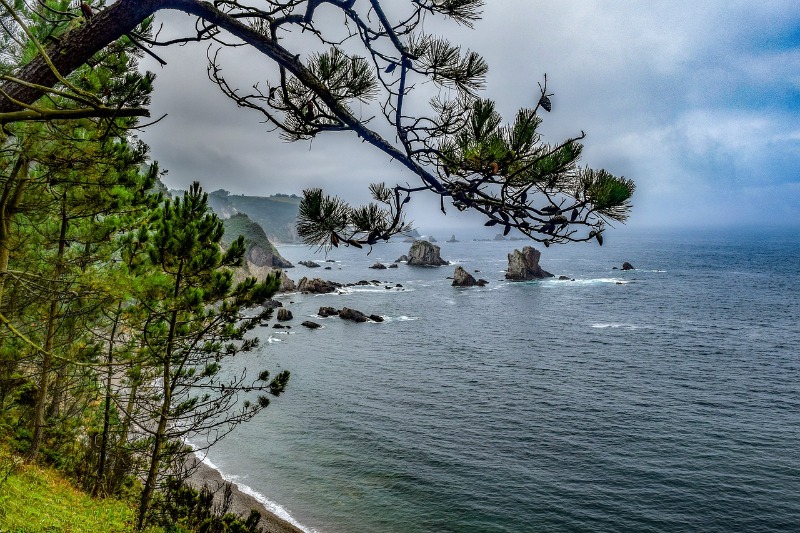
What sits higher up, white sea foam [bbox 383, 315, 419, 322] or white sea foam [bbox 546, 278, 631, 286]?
white sea foam [bbox 546, 278, 631, 286]

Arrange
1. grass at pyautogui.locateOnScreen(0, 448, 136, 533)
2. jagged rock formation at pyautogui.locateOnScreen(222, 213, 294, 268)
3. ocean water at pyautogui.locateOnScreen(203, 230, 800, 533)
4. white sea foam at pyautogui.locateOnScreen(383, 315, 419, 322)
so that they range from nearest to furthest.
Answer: grass at pyautogui.locateOnScreen(0, 448, 136, 533) → ocean water at pyautogui.locateOnScreen(203, 230, 800, 533) → white sea foam at pyautogui.locateOnScreen(383, 315, 419, 322) → jagged rock formation at pyautogui.locateOnScreen(222, 213, 294, 268)

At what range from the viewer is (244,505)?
2203 cm

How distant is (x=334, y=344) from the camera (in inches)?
1919

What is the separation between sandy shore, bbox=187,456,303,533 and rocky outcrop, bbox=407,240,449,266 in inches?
3973

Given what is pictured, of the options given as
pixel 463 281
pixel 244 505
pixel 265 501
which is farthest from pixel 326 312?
pixel 244 505

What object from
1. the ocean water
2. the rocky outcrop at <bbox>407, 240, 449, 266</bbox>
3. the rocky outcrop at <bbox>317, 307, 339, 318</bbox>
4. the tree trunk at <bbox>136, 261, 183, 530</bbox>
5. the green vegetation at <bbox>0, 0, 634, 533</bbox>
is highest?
the rocky outcrop at <bbox>407, 240, 449, 266</bbox>

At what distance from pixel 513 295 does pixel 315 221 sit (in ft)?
242

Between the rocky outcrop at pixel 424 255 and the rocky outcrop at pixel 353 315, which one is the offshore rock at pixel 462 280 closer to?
the rocky outcrop at pixel 353 315

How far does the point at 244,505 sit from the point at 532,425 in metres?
17.2

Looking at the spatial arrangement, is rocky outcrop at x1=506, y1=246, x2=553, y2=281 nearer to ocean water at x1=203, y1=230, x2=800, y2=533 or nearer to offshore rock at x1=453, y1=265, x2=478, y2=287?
offshore rock at x1=453, y1=265, x2=478, y2=287

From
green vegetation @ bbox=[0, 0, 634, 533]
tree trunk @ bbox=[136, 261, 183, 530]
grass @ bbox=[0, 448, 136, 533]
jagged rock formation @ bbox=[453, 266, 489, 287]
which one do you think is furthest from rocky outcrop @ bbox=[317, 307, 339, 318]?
tree trunk @ bbox=[136, 261, 183, 530]

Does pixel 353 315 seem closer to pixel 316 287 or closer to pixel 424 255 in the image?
pixel 316 287

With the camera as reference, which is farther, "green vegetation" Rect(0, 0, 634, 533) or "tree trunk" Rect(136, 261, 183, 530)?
"tree trunk" Rect(136, 261, 183, 530)

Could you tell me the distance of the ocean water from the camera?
2134cm
